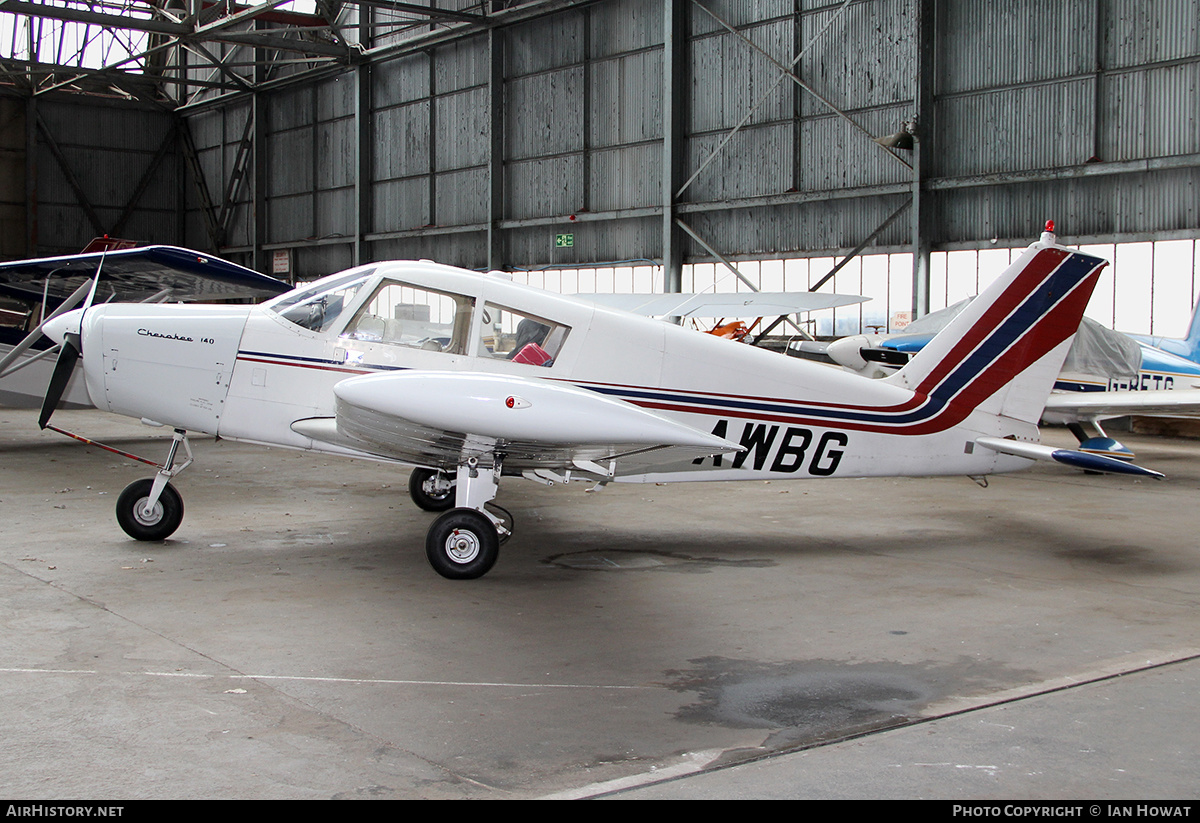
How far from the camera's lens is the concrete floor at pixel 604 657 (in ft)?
12.2

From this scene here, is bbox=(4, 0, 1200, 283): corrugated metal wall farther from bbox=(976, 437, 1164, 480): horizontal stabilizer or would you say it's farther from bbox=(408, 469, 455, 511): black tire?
bbox=(408, 469, 455, 511): black tire

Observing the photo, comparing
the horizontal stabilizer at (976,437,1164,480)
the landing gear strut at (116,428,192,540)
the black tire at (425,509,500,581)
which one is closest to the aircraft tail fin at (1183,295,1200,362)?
the horizontal stabilizer at (976,437,1164,480)

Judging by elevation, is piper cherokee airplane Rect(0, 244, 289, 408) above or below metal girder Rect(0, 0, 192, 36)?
below

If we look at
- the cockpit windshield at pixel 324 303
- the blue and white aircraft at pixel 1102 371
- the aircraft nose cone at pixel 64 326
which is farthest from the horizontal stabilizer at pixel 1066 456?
the aircraft nose cone at pixel 64 326

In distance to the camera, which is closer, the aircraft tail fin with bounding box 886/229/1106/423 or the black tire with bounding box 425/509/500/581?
the black tire with bounding box 425/509/500/581

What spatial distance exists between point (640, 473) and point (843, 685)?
307 cm

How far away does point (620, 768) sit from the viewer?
12.3 feet

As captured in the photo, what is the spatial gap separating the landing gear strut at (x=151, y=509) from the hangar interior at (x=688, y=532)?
25 cm

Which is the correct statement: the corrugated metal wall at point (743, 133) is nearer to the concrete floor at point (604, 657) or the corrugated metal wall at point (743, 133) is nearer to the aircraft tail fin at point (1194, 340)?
the aircraft tail fin at point (1194, 340)

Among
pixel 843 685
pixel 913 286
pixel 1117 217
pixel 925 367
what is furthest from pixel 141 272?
pixel 1117 217

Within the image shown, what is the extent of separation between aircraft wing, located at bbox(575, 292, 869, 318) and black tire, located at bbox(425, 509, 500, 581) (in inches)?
386

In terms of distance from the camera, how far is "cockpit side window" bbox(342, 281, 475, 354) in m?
7.37

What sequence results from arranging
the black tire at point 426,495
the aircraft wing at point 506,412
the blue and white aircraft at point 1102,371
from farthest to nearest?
the blue and white aircraft at point 1102,371, the black tire at point 426,495, the aircraft wing at point 506,412
